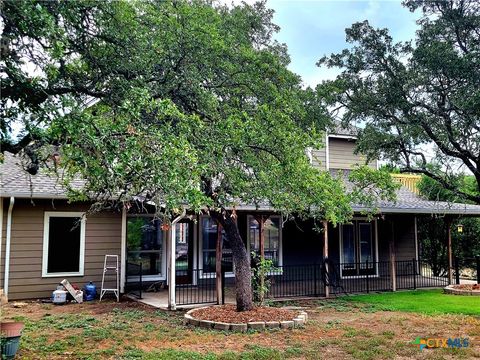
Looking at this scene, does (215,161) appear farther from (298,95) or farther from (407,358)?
(298,95)

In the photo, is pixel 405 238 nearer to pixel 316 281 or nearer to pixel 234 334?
pixel 316 281

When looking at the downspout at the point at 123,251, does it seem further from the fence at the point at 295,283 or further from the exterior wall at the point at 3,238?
the fence at the point at 295,283

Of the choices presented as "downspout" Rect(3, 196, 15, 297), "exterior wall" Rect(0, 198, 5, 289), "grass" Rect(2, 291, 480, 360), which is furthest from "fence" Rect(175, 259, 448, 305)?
"exterior wall" Rect(0, 198, 5, 289)

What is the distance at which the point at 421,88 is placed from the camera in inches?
404

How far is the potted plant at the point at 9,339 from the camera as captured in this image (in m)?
5.72

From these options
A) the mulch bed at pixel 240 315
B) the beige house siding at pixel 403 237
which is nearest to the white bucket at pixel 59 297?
the mulch bed at pixel 240 315

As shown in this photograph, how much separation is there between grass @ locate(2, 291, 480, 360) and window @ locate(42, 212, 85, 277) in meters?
1.17

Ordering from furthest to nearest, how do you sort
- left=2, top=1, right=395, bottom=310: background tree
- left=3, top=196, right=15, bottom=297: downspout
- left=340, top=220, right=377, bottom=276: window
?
left=340, top=220, right=377, bottom=276: window
left=3, top=196, right=15, bottom=297: downspout
left=2, top=1, right=395, bottom=310: background tree

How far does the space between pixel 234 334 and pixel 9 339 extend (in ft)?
11.3

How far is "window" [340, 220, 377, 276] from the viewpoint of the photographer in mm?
15927

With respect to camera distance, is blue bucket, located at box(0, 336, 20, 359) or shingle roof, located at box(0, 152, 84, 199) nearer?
blue bucket, located at box(0, 336, 20, 359)

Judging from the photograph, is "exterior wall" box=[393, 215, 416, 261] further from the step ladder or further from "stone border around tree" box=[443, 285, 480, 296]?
the step ladder

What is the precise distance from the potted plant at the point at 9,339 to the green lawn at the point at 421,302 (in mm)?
7490

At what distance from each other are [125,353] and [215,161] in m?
3.08
